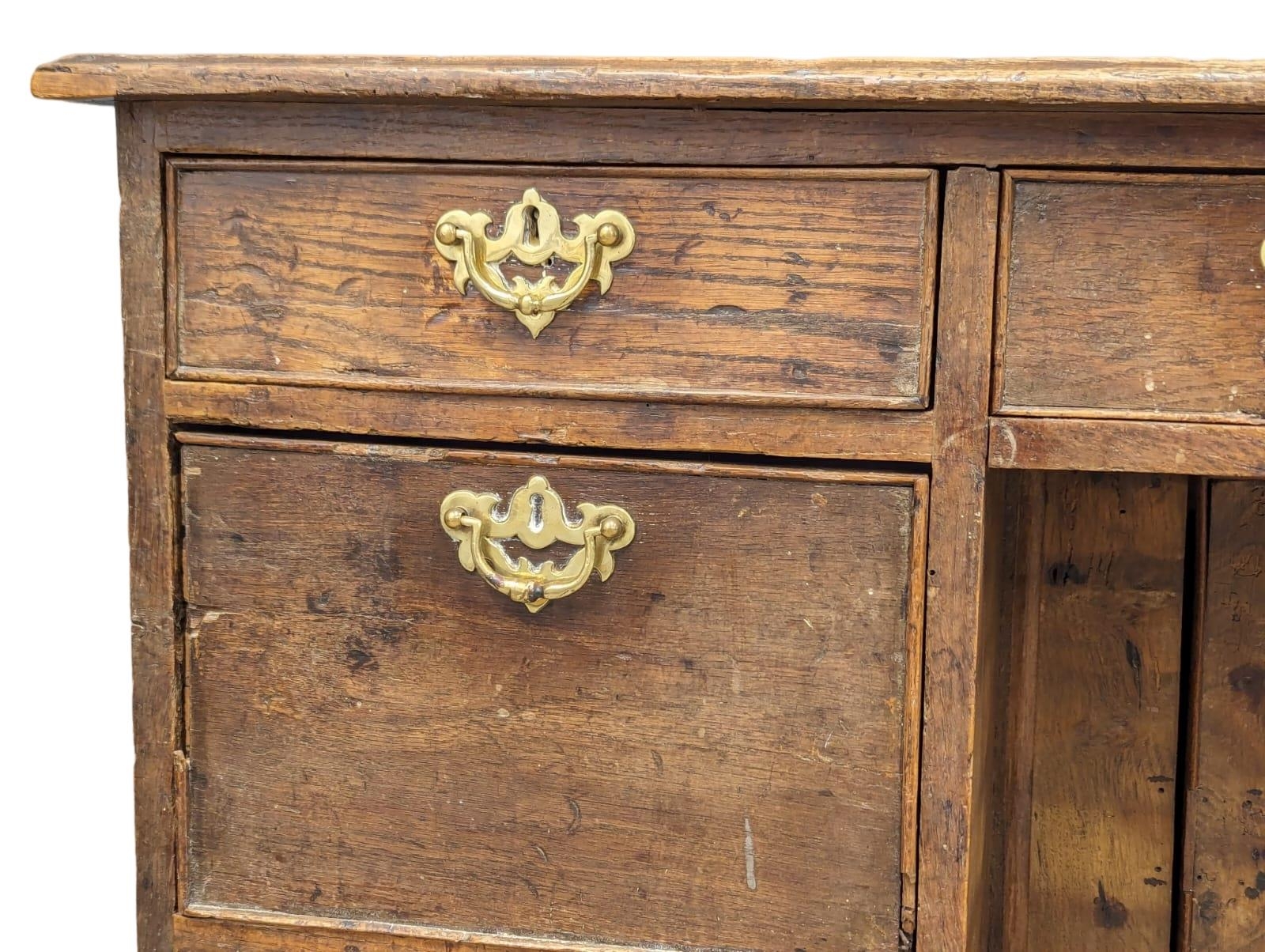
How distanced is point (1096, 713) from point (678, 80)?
838 mm

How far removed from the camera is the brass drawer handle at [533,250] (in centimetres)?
126

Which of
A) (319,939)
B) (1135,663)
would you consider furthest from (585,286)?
(1135,663)

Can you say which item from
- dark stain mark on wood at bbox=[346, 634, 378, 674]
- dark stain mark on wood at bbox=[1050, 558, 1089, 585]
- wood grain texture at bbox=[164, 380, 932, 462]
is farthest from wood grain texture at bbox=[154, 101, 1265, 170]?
dark stain mark on wood at bbox=[1050, 558, 1089, 585]

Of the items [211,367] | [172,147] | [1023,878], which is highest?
[172,147]

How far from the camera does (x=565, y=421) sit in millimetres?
1298

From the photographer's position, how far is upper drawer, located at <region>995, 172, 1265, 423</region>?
1.21 m

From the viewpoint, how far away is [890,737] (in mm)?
1284

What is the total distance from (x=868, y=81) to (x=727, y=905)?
2.27 ft

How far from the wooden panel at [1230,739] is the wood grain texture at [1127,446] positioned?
13.7 inches

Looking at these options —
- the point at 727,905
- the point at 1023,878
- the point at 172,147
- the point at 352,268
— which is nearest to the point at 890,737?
the point at 727,905

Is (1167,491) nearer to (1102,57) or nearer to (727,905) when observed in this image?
(1102,57)

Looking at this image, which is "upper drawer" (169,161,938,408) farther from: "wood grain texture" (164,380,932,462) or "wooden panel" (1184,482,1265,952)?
"wooden panel" (1184,482,1265,952)

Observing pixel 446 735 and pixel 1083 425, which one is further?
pixel 446 735

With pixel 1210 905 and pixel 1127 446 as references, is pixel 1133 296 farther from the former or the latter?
pixel 1210 905
